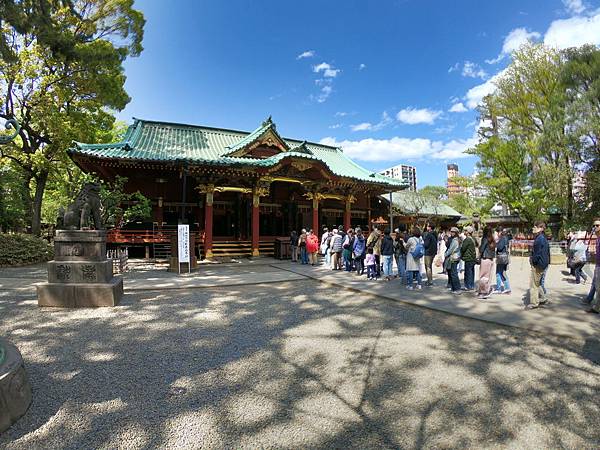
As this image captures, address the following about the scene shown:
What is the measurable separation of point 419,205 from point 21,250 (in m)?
27.5

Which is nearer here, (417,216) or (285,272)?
(285,272)

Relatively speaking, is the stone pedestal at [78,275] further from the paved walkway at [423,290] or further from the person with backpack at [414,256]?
the person with backpack at [414,256]

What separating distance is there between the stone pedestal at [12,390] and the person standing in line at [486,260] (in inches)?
319

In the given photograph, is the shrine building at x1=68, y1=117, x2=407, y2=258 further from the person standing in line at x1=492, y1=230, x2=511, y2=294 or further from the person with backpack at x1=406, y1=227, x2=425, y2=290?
the person standing in line at x1=492, y1=230, x2=511, y2=294

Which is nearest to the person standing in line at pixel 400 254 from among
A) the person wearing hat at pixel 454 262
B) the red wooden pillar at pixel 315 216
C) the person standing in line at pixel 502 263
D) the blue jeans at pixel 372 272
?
the blue jeans at pixel 372 272

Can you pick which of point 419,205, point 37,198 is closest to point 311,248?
point 37,198

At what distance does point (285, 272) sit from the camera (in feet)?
37.3

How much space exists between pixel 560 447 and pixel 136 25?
71.1ft

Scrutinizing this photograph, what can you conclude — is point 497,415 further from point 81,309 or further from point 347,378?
point 81,309

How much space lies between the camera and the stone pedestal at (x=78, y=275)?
6324mm

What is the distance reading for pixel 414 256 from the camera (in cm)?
829

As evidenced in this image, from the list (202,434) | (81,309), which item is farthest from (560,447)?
(81,309)

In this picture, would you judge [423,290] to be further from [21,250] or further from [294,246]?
[21,250]

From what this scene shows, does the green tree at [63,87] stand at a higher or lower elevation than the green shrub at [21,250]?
higher
